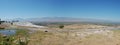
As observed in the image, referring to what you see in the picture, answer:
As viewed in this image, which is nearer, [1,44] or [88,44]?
[1,44]

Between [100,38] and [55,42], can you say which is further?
[100,38]

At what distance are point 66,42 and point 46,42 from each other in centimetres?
289

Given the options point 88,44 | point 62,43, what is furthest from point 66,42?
point 88,44

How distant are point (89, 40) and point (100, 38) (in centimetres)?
238

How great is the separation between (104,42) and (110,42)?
86 cm

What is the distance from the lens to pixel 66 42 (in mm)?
32750

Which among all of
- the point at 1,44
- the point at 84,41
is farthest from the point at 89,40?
the point at 1,44

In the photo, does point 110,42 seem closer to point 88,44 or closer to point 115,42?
point 115,42

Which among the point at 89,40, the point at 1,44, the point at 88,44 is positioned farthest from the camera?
the point at 89,40

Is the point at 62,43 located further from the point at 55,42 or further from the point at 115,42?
the point at 115,42

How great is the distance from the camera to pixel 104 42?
32188 millimetres

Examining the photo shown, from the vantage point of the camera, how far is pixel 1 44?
25.0 metres

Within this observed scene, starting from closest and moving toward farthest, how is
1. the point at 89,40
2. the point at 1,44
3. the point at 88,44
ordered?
the point at 1,44 < the point at 88,44 < the point at 89,40

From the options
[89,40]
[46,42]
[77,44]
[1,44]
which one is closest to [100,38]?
[89,40]
